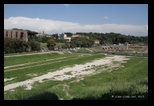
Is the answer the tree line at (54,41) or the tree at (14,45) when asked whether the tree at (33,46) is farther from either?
the tree at (14,45)

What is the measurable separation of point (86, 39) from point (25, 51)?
981 inches

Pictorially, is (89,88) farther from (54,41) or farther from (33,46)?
(54,41)

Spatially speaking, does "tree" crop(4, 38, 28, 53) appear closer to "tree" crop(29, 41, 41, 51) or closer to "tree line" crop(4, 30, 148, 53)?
"tree line" crop(4, 30, 148, 53)

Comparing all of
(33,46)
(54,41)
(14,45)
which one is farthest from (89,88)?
(54,41)

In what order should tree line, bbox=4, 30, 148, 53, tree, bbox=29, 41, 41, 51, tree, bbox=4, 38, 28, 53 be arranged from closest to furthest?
tree, bbox=4, 38, 28, 53 < tree line, bbox=4, 30, 148, 53 < tree, bbox=29, 41, 41, 51

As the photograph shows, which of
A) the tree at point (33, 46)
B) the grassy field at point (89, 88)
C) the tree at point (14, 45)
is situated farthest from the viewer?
the tree at point (33, 46)

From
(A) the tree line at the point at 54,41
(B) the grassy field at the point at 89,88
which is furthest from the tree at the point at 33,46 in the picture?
(B) the grassy field at the point at 89,88

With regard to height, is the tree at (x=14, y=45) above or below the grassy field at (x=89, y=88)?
above

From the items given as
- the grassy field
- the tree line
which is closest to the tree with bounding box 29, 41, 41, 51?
the tree line

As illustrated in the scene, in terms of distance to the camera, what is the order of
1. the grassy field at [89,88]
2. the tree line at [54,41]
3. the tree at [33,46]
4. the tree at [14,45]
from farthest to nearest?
the tree at [33,46] → the tree line at [54,41] → the tree at [14,45] → the grassy field at [89,88]
